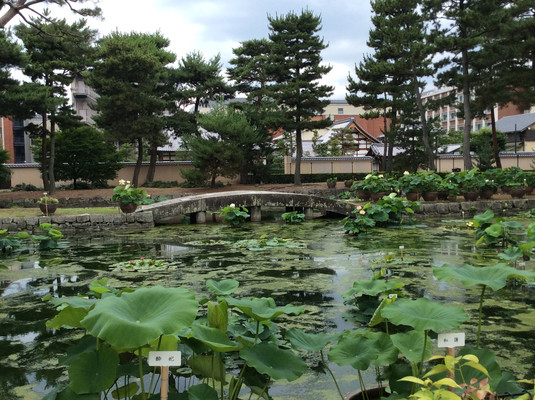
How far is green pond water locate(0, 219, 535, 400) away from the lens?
290 cm

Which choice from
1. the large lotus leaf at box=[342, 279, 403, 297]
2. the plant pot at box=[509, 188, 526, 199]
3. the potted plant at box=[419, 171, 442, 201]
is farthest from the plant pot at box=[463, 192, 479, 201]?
the large lotus leaf at box=[342, 279, 403, 297]

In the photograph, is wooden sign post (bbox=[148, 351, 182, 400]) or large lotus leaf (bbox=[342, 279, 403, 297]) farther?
large lotus leaf (bbox=[342, 279, 403, 297])

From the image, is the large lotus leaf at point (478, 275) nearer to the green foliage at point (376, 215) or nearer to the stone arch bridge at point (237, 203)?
the green foliage at point (376, 215)

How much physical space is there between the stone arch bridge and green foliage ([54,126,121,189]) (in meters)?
11.5

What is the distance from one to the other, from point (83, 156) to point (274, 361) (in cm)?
2161

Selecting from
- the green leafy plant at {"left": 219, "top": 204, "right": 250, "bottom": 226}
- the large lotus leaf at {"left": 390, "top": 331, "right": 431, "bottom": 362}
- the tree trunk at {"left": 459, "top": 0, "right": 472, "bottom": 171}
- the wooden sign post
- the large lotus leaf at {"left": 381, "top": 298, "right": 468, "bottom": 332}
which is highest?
the tree trunk at {"left": 459, "top": 0, "right": 472, "bottom": 171}

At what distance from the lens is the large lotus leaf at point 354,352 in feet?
6.64

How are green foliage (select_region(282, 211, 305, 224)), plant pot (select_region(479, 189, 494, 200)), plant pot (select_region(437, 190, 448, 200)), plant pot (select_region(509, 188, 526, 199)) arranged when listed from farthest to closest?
plant pot (select_region(509, 188, 526, 199)) → plant pot (select_region(479, 189, 494, 200)) → plant pot (select_region(437, 190, 448, 200)) → green foliage (select_region(282, 211, 305, 224))

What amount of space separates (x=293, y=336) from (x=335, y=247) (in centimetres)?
529

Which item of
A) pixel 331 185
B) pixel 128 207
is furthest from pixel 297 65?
pixel 128 207

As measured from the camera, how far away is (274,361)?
2.02 meters

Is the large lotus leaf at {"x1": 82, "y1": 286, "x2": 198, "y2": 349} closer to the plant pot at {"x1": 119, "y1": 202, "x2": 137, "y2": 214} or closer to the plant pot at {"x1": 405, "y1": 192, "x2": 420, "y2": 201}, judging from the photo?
the plant pot at {"x1": 119, "y1": 202, "x2": 137, "y2": 214}

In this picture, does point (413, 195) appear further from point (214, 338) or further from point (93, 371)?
point (93, 371)

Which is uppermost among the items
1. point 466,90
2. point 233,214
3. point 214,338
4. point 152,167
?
point 466,90
